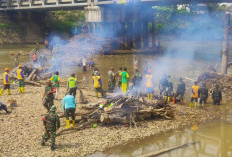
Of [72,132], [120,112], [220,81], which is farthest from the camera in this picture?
[220,81]

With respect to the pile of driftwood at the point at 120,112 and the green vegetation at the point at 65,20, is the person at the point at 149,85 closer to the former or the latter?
the pile of driftwood at the point at 120,112

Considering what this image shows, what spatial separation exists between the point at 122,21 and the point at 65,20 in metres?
24.6

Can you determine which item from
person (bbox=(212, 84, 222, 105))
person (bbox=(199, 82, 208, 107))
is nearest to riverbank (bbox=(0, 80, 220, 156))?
person (bbox=(212, 84, 222, 105))

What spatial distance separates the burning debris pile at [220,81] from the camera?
52.5ft

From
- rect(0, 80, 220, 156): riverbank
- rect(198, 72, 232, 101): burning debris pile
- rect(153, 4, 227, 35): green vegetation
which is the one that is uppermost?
rect(153, 4, 227, 35): green vegetation

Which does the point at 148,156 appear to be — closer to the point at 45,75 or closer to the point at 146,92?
the point at 146,92

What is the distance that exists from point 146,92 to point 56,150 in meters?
7.31

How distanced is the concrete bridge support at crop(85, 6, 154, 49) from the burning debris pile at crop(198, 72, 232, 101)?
22.3 meters

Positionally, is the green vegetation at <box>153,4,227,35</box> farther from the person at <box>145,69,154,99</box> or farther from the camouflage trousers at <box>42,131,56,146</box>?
the camouflage trousers at <box>42,131,56,146</box>

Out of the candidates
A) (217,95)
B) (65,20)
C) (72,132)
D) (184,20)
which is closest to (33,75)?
(72,132)

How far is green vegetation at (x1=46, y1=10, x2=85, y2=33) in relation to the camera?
57000mm

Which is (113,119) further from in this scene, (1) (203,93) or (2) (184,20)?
(2) (184,20)

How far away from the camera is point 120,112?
11258mm

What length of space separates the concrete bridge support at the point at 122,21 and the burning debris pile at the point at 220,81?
73.2 ft
